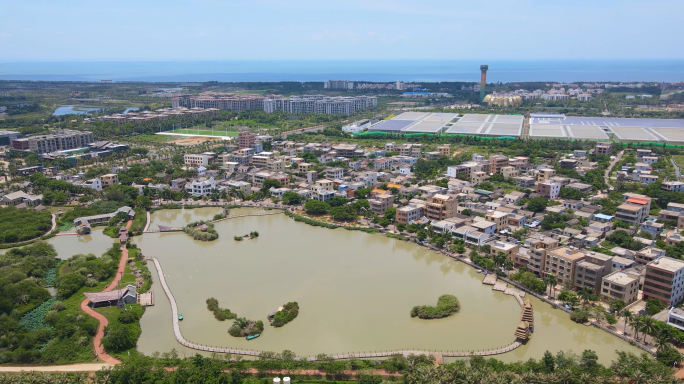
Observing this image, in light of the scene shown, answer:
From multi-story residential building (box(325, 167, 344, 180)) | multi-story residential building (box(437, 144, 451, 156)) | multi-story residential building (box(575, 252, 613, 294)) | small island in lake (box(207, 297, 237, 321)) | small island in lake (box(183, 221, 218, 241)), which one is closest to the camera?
small island in lake (box(207, 297, 237, 321))

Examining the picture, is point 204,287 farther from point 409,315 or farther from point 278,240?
point 409,315

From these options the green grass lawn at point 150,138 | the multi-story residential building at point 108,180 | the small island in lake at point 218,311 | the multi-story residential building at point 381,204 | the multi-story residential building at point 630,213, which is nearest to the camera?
the small island in lake at point 218,311

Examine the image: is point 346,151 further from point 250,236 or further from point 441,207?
point 250,236

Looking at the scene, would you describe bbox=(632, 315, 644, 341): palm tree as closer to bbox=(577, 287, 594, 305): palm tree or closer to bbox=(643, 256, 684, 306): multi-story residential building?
bbox=(577, 287, 594, 305): palm tree

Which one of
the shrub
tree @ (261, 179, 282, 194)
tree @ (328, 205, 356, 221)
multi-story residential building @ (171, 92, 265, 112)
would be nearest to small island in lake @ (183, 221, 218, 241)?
tree @ (261, 179, 282, 194)

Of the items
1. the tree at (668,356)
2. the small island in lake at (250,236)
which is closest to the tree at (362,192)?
the small island in lake at (250,236)

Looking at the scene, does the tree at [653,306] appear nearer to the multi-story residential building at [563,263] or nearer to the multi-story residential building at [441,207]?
the multi-story residential building at [563,263]
